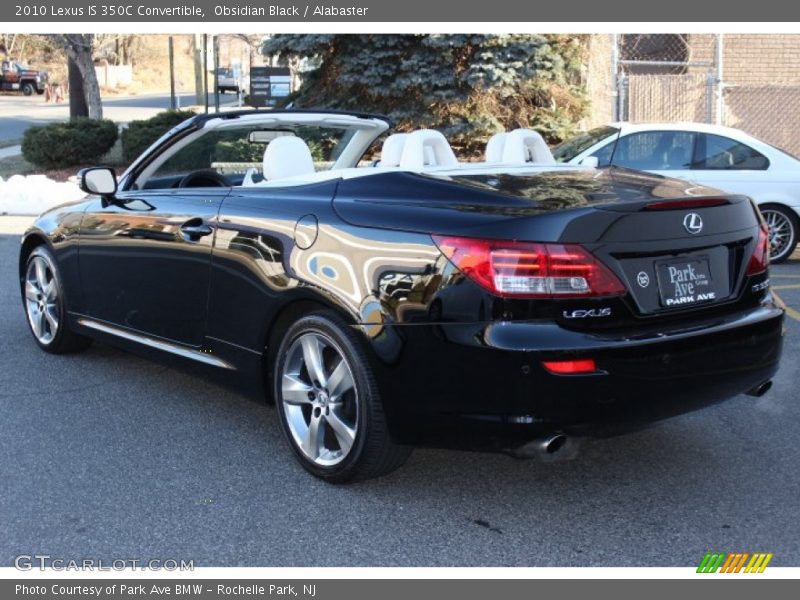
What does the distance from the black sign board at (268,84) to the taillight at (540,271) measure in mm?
16682

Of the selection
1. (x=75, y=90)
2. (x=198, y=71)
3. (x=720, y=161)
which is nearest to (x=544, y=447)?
(x=720, y=161)

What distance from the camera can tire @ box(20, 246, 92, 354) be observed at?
245 inches

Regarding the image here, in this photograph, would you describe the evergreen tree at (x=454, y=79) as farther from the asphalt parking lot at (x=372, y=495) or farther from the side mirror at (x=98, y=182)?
the asphalt parking lot at (x=372, y=495)

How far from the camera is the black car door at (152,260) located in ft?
16.0

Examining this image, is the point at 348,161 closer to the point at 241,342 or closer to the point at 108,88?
the point at 241,342

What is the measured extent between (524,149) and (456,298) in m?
1.89

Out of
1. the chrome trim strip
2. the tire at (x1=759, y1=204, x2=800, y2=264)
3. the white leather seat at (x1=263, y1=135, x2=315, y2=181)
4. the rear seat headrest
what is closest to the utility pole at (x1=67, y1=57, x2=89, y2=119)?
the tire at (x1=759, y1=204, x2=800, y2=264)

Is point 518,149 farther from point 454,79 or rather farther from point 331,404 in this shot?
point 454,79

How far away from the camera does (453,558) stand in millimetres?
3570

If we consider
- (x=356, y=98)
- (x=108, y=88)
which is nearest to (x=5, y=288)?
(x=356, y=98)

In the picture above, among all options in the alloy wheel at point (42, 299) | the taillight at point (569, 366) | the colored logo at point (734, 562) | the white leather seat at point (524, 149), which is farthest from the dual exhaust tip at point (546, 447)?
the alloy wheel at point (42, 299)

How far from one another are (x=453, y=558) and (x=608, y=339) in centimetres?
97

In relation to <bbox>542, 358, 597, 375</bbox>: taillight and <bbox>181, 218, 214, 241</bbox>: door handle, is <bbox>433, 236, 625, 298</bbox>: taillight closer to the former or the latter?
<bbox>542, 358, 597, 375</bbox>: taillight

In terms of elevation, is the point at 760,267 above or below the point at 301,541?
above
